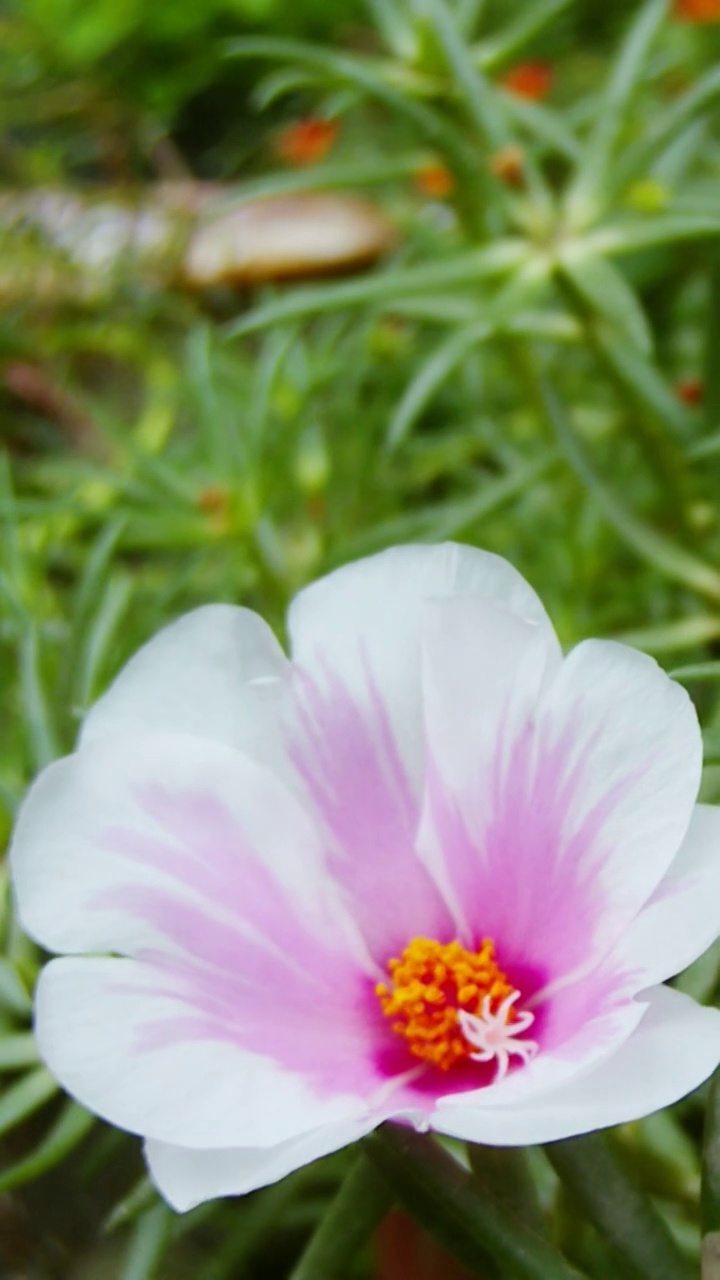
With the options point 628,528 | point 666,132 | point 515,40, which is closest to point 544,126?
point 515,40

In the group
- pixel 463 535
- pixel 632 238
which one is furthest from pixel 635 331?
pixel 463 535

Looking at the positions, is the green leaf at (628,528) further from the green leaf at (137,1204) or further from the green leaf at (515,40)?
the green leaf at (137,1204)

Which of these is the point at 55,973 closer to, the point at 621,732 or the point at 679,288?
the point at 621,732

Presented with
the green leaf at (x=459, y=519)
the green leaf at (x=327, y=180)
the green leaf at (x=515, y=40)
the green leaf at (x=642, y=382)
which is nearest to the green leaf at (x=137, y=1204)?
the green leaf at (x=459, y=519)

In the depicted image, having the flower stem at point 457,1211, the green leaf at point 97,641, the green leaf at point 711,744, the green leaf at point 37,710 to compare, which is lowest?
the flower stem at point 457,1211

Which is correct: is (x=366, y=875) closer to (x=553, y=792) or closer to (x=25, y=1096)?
(x=553, y=792)

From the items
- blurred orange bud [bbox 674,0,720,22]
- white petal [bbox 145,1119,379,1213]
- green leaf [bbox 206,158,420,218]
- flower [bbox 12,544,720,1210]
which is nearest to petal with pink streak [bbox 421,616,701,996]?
flower [bbox 12,544,720,1210]
